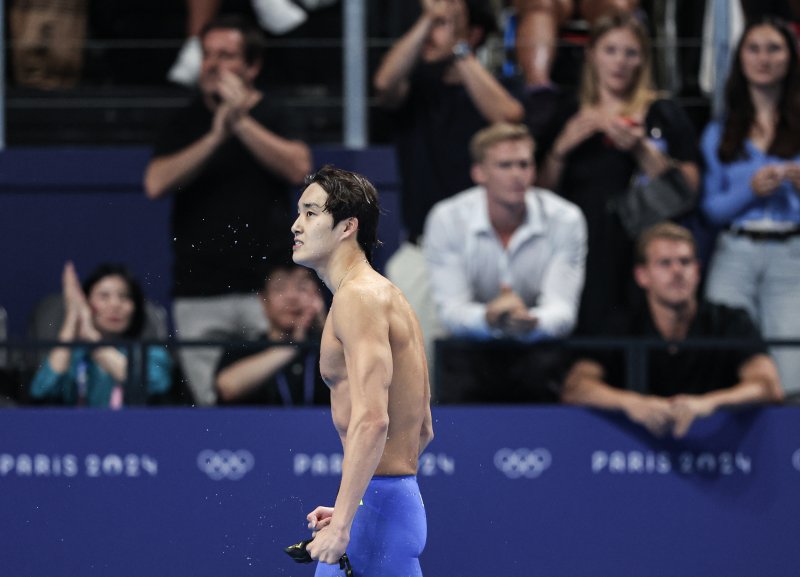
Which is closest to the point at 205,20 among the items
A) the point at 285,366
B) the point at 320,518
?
the point at 285,366

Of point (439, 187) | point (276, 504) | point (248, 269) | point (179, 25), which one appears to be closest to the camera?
point (276, 504)

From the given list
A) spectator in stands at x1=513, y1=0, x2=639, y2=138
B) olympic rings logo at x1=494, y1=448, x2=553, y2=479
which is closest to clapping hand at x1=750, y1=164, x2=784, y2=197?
spectator in stands at x1=513, y1=0, x2=639, y2=138

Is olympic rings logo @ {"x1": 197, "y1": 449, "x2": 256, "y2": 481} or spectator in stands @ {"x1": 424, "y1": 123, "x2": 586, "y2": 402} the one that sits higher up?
spectator in stands @ {"x1": 424, "y1": 123, "x2": 586, "y2": 402}

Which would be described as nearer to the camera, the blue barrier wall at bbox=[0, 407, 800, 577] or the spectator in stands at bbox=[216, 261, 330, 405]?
the blue barrier wall at bbox=[0, 407, 800, 577]

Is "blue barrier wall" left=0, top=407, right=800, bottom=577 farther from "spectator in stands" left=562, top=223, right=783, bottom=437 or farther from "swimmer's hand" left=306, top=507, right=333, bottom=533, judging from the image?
"swimmer's hand" left=306, top=507, right=333, bottom=533

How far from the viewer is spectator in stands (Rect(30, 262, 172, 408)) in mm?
→ 6488

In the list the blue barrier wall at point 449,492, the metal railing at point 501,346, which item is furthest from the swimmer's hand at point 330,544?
the metal railing at point 501,346

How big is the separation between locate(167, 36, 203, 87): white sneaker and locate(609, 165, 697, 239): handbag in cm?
222

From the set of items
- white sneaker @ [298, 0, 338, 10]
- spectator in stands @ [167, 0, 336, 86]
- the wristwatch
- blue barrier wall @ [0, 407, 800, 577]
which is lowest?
blue barrier wall @ [0, 407, 800, 577]

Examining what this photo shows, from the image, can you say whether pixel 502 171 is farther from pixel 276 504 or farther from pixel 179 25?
pixel 179 25

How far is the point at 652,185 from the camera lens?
6887mm

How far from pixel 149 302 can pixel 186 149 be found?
0.79 meters

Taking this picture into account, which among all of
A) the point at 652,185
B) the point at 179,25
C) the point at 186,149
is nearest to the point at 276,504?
the point at 186,149

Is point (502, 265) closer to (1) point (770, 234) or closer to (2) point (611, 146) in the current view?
(2) point (611, 146)
